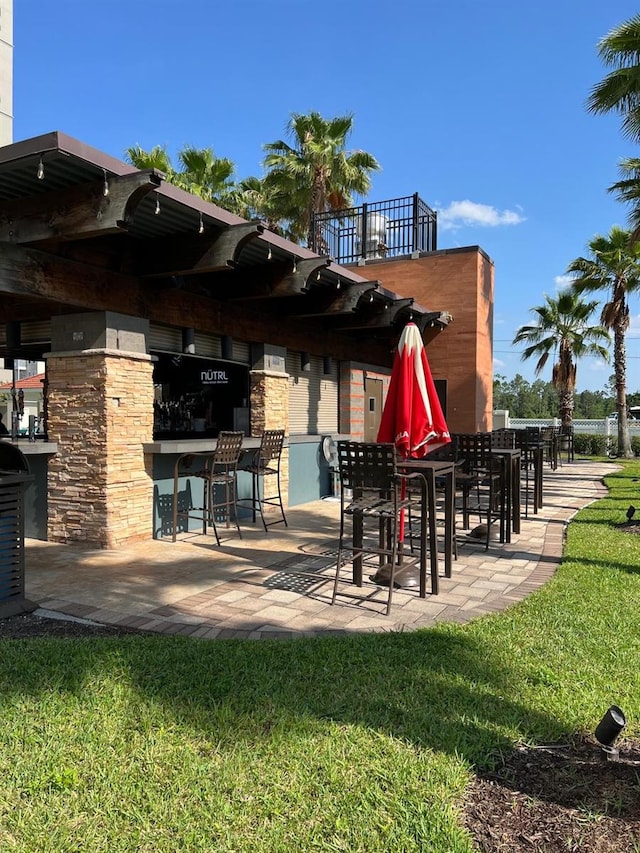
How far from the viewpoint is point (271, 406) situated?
901cm

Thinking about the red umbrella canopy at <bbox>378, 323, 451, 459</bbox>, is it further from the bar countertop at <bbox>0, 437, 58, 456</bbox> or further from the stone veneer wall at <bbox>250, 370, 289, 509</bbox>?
the stone veneer wall at <bbox>250, 370, 289, 509</bbox>

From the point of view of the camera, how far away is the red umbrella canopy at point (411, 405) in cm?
510

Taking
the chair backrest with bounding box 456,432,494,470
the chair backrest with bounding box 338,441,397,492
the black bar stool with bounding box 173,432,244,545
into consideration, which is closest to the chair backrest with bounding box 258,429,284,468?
the black bar stool with bounding box 173,432,244,545

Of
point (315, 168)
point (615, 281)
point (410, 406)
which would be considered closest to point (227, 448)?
point (410, 406)

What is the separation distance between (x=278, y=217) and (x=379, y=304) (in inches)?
409

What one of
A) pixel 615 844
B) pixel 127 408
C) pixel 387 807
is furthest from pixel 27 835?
pixel 127 408

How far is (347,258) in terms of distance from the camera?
1426cm

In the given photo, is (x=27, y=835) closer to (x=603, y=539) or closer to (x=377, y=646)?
(x=377, y=646)

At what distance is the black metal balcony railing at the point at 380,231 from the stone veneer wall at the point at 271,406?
561cm

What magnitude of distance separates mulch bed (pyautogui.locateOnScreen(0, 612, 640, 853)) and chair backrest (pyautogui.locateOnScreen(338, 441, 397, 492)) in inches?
84.7

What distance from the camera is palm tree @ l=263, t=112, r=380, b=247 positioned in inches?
695

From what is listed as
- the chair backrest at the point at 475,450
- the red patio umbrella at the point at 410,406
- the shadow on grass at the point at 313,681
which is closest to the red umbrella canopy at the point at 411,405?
the red patio umbrella at the point at 410,406

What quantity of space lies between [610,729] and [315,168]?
17819mm

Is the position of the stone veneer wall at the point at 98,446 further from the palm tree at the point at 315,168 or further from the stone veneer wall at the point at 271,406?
the palm tree at the point at 315,168
